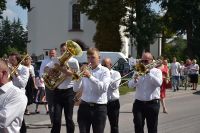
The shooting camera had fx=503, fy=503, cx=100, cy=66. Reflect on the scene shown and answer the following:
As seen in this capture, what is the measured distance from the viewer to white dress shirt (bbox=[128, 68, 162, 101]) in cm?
865

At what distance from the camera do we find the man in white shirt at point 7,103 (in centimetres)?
427

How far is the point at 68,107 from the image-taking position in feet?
30.3

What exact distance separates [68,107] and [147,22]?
33940mm

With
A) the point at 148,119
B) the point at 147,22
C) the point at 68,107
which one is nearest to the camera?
the point at 148,119

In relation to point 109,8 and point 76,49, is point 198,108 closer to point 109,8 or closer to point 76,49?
point 76,49

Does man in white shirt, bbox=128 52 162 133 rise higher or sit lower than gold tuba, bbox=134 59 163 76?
lower

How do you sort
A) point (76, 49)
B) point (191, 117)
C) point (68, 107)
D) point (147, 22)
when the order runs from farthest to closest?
point (147, 22) < point (191, 117) < point (68, 107) < point (76, 49)

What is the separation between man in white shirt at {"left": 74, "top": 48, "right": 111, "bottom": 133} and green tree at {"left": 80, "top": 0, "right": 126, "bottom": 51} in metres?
36.2

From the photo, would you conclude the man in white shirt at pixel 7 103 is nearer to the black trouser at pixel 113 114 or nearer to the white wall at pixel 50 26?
the black trouser at pixel 113 114

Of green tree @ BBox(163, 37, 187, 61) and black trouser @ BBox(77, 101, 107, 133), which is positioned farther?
green tree @ BBox(163, 37, 187, 61)

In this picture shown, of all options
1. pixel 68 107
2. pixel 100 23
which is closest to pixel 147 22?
pixel 100 23

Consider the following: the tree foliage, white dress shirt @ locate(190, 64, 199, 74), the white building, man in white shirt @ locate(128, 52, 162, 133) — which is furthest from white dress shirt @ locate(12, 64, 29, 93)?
the tree foliage

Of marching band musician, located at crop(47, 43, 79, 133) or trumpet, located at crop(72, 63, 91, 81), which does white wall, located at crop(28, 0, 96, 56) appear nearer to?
marching band musician, located at crop(47, 43, 79, 133)

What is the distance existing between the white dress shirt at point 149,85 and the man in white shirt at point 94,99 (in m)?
1.30
